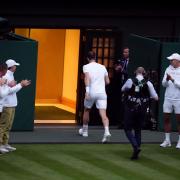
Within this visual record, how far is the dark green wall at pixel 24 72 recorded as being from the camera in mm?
17953

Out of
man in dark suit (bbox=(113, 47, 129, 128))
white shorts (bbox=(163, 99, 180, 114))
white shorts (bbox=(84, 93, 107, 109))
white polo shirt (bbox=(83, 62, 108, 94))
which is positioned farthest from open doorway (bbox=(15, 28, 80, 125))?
white shorts (bbox=(163, 99, 180, 114))

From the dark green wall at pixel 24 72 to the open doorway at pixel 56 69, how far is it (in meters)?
4.24

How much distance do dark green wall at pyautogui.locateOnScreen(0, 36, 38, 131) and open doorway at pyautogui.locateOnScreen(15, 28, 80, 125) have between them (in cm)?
424

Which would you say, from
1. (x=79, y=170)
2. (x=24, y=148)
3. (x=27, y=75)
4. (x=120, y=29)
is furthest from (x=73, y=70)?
(x=79, y=170)

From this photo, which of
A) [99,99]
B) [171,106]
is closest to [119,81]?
[99,99]

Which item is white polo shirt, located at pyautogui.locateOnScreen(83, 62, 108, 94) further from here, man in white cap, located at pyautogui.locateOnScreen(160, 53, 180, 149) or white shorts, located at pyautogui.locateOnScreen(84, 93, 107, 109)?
man in white cap, located at pyautogui.locateOnScreen(160, 53, 180, 149)

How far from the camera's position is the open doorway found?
22922mm

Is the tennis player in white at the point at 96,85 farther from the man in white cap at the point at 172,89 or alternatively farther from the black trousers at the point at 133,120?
the black trousers at the point at 133,120

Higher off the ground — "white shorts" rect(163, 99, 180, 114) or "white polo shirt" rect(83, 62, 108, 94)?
"white polo shirt" rect(83, 62, 108, 94)

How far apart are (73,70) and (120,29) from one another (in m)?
2.94

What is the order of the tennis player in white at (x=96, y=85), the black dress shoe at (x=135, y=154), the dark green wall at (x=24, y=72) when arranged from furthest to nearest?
the dark green wall at (x=24, y=72) < the tennis player in white at (x=96, y=85) < the black dress shoe at (x=135, y=154)

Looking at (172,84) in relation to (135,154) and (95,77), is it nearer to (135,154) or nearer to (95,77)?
(95,77)

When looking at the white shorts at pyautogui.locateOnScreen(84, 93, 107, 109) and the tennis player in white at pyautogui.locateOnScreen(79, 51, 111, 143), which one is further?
the white shorts at pyautogui.locateOnScreen(84, 93, 107, 109)

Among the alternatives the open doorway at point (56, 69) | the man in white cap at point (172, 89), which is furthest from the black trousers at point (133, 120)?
the open doorway at point (56, 69)
